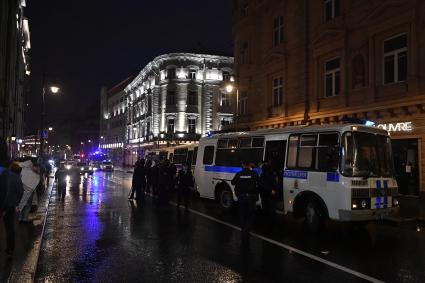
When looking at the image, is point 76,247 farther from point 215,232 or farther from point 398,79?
point 398,79

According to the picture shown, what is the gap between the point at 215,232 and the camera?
11.4m

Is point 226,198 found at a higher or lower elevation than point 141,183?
lower

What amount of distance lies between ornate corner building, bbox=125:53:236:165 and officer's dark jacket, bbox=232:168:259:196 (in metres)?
50.5

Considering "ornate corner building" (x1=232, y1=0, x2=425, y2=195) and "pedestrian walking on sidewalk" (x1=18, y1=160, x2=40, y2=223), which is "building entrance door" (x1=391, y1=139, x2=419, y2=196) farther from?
"pedestrian walking on sidewalk" (x1=18, y1=160, x2=40, y2=223)

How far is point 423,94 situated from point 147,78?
55.7 meters

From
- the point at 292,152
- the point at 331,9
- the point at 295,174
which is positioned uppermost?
the point at 331,9

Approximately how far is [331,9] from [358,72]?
4.59 m

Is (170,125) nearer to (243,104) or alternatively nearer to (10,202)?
(243,104)

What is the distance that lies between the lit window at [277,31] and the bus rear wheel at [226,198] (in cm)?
1531

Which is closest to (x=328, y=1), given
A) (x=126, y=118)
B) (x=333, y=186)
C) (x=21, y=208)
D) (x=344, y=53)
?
(x=344, y=53)

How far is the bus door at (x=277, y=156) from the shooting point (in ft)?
43.5

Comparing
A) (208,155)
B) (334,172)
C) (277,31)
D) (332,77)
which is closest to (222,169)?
(208,155)

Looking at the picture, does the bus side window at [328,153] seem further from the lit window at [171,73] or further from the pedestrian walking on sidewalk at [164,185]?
the lit window at [171,73]

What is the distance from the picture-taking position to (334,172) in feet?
36.3
